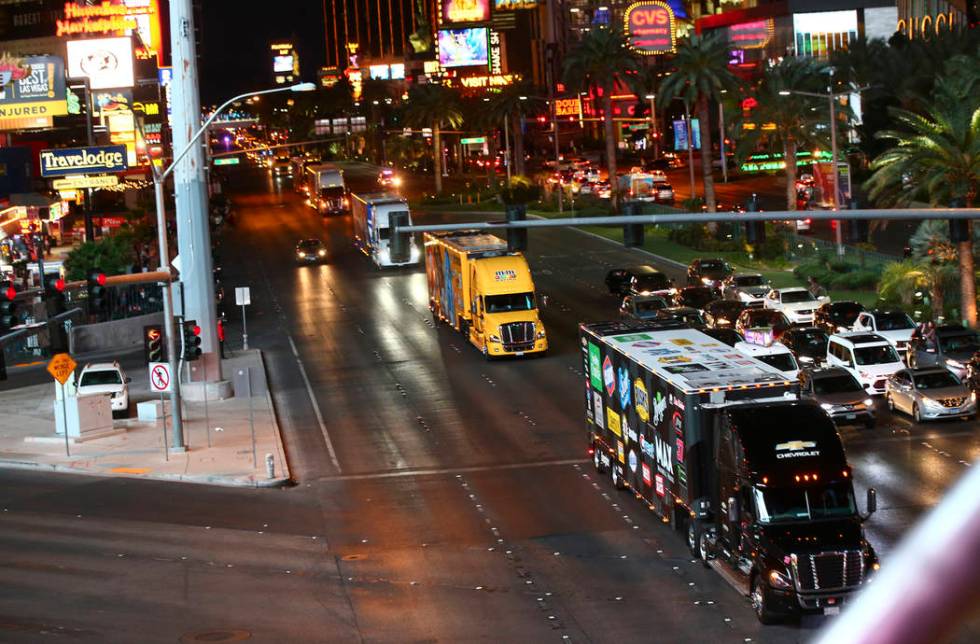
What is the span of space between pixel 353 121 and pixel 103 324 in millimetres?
89439

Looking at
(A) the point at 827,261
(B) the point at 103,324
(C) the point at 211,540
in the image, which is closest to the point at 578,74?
(A) the point at 827,261

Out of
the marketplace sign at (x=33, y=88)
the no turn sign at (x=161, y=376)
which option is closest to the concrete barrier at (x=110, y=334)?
the marketplace sign at (x=33, y=88)

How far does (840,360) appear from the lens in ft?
135

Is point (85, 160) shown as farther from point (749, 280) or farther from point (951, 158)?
point (951, 158)

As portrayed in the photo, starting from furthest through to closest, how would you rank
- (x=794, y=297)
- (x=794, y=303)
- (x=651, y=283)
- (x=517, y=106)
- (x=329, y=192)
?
(x=517, y=106)
(x=329, y=192)
(x=651, y=283)
(x=794, y=297)
(x=794, y=303)

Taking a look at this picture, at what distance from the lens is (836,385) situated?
1423 inches

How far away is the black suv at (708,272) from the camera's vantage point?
63.5m

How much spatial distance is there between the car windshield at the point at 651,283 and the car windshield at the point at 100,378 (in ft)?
77.7

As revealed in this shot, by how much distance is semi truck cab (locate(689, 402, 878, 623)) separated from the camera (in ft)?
66.4

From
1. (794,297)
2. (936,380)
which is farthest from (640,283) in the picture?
(936,380)

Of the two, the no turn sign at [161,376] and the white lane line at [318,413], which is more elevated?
the no turn sign at [161,376]

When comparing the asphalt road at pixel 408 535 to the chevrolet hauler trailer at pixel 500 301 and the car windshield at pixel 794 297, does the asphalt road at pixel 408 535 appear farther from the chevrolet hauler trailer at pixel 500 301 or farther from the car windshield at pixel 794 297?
the car windshield at pixel 794 297

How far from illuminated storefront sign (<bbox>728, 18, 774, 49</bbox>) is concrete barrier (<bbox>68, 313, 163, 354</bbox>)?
4309 inches

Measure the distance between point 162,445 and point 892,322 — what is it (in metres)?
24.2
